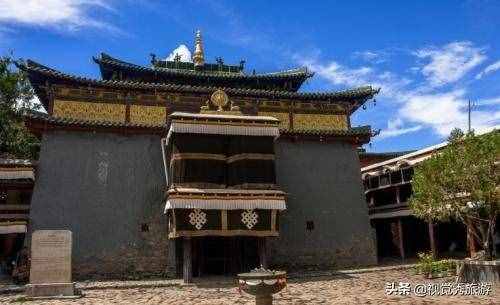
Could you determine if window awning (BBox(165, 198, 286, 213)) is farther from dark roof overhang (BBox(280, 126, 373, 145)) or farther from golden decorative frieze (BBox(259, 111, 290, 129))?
golden decorative frieze (BBox(259, 111, 290, 129))

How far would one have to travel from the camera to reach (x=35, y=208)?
60.8ft

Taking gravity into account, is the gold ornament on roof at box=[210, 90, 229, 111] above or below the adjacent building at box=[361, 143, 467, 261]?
above

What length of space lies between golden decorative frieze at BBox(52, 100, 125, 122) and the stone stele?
21.8ft

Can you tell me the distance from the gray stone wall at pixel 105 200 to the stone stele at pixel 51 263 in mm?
3846

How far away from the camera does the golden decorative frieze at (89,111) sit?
19812 millimetres

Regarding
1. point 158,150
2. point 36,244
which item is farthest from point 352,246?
point 36,244

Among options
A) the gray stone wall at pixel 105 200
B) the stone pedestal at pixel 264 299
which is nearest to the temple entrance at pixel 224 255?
the gray stone wall at pixel 105 200

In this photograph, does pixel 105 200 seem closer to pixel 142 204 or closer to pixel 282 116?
pixel 142 204

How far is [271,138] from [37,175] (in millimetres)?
9715

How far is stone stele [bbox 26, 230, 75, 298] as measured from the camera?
46.4 feet

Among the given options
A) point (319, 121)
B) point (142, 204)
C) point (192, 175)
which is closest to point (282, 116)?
point (319, 121)

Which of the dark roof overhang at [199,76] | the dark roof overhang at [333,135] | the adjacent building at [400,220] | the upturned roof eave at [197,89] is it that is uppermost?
the dark roof overhang at [199,76]

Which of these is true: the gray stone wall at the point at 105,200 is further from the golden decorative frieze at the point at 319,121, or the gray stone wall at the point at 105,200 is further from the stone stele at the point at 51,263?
the golden decorative frieze at the point at 319,121

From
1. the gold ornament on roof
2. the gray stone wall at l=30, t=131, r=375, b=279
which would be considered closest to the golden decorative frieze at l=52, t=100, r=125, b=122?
the gray stone wall at l=30, t=131, r=375, b=279
